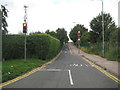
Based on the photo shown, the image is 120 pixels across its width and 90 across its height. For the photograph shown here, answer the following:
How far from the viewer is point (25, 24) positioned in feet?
81.4

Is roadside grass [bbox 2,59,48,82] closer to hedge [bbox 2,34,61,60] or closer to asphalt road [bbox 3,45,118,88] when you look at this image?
asphalt road [bbox 3,45,118,88]

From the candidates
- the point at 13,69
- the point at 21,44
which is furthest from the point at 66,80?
the point at 21,44

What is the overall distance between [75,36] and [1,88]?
109m

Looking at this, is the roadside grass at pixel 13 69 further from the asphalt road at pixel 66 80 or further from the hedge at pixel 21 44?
the hedge at pixel 21 44

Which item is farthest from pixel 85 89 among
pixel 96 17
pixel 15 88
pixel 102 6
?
pixel 96 17

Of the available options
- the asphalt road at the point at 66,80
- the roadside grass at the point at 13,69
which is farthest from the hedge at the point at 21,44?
the asphalt road at the point at 66,80

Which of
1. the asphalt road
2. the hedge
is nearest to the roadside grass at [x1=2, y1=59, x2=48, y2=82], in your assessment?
the asphalt road

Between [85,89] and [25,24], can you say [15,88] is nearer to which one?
[85,89]

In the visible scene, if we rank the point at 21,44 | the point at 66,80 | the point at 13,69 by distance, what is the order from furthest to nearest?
the point at 21,44
the point at 13,69
the point at 66,80

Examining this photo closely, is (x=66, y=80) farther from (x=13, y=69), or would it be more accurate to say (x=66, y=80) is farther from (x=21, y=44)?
(x=21, y=44)

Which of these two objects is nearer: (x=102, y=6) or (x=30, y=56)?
(x=30, y=56)

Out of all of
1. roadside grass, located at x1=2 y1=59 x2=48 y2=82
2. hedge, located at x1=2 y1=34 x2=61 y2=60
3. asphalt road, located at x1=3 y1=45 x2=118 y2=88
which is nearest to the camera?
asphalt road, located at x1=3 y1=45 x2=118 y2=88

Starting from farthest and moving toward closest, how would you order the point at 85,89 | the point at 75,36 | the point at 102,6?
the point at 75,36
the point at 102,6
the point at 85,89

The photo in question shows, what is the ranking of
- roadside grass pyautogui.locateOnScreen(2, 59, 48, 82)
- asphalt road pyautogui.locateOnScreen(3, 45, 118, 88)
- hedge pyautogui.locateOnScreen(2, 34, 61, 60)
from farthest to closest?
hedge pyautogui.locateOnScreen(2, 34, 61, 60) < roadside grass pyautogui.locateOnScreen(2, 59, 48, 82) < asphalt road pyautogui.locateOnScreen(3, 45, 118, 88)
